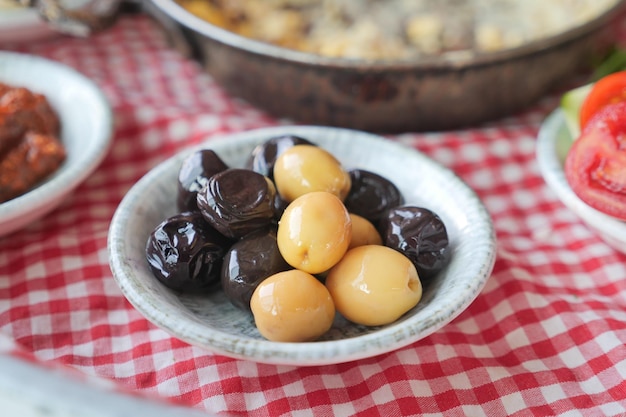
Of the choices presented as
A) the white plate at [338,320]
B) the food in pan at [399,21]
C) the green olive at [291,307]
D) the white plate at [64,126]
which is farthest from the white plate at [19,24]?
the green olive at [291,307]

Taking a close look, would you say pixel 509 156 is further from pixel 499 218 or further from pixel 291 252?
pixel 291 252

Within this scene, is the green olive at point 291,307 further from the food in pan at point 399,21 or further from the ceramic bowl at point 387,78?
the food in pan at point 399,21

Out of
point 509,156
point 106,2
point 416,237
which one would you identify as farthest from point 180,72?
point 416,237

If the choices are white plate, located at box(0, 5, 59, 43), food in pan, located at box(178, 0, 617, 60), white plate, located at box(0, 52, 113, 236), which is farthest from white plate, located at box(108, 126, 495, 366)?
white plate, located at box(0, 5, 59, 43)

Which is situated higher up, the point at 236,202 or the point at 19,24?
the point at 236,202

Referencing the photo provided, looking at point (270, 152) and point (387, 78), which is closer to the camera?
point (270, 152)

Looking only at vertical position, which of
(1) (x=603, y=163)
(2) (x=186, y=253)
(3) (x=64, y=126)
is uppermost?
(1) (x=603, y=163)

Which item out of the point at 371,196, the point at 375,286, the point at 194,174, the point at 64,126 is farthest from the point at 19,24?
the point at 375,286

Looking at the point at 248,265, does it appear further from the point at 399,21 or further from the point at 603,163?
the point at 399,21
